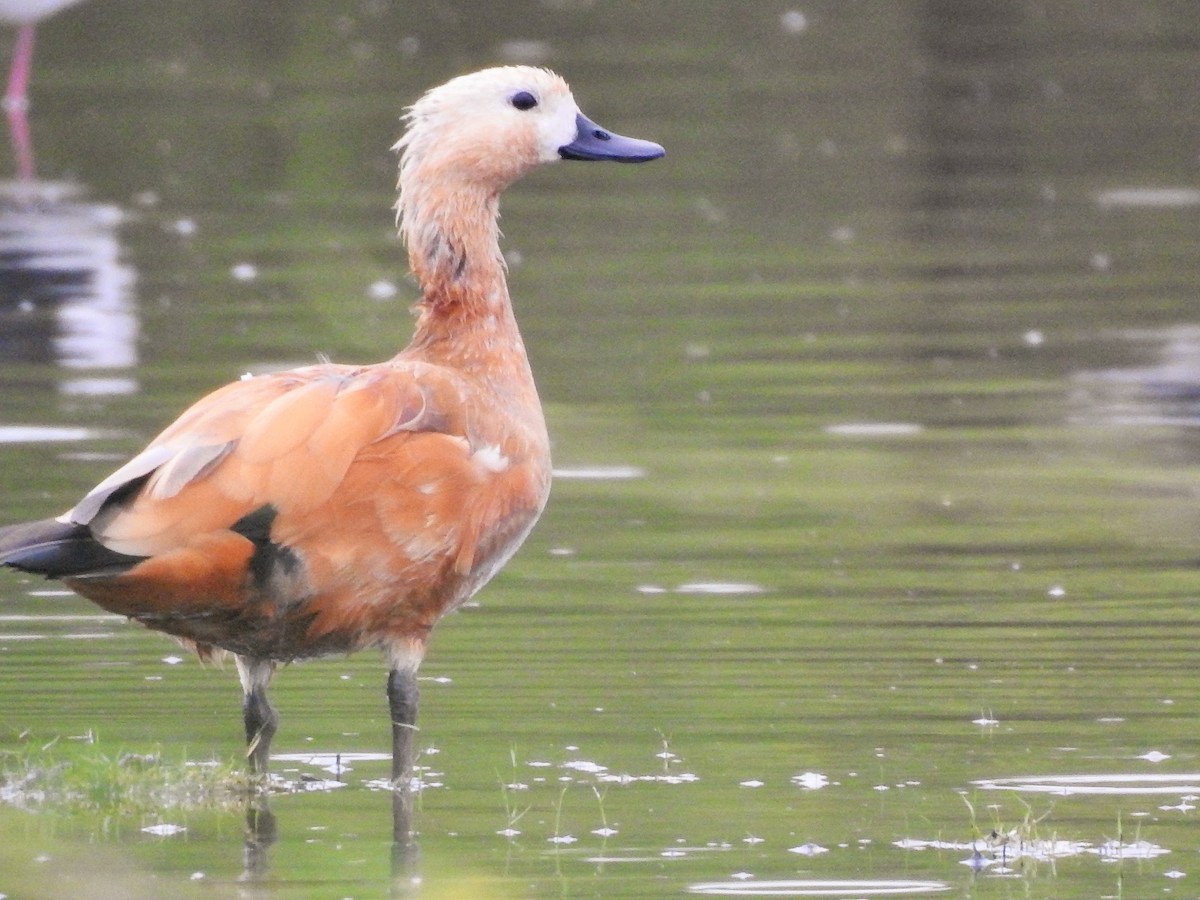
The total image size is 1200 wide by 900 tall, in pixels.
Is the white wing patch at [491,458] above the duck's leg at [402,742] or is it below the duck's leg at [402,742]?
above

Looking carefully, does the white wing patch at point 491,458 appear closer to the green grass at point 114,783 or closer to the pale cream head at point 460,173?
the pale cream head at point 460,173

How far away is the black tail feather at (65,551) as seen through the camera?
5820 millimetres

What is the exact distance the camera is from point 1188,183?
17.7 m

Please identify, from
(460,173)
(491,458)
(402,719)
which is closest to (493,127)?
(460,173)

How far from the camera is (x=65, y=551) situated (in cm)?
583

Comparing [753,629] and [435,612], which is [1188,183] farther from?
[435,612]

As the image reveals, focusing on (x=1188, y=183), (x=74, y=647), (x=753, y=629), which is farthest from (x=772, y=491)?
(x=1188, y=183)

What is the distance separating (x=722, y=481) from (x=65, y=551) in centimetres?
429

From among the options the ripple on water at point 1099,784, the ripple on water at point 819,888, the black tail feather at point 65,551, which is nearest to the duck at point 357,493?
the black tail feather at point 65,551

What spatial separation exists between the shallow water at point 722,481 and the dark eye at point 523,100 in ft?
4.79

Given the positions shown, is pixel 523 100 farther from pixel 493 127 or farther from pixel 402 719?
pixel 402 719

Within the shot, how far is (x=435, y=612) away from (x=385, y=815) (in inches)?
21.8

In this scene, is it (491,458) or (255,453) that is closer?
(255,453)

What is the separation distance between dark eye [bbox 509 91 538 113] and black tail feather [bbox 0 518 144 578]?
1.85m
